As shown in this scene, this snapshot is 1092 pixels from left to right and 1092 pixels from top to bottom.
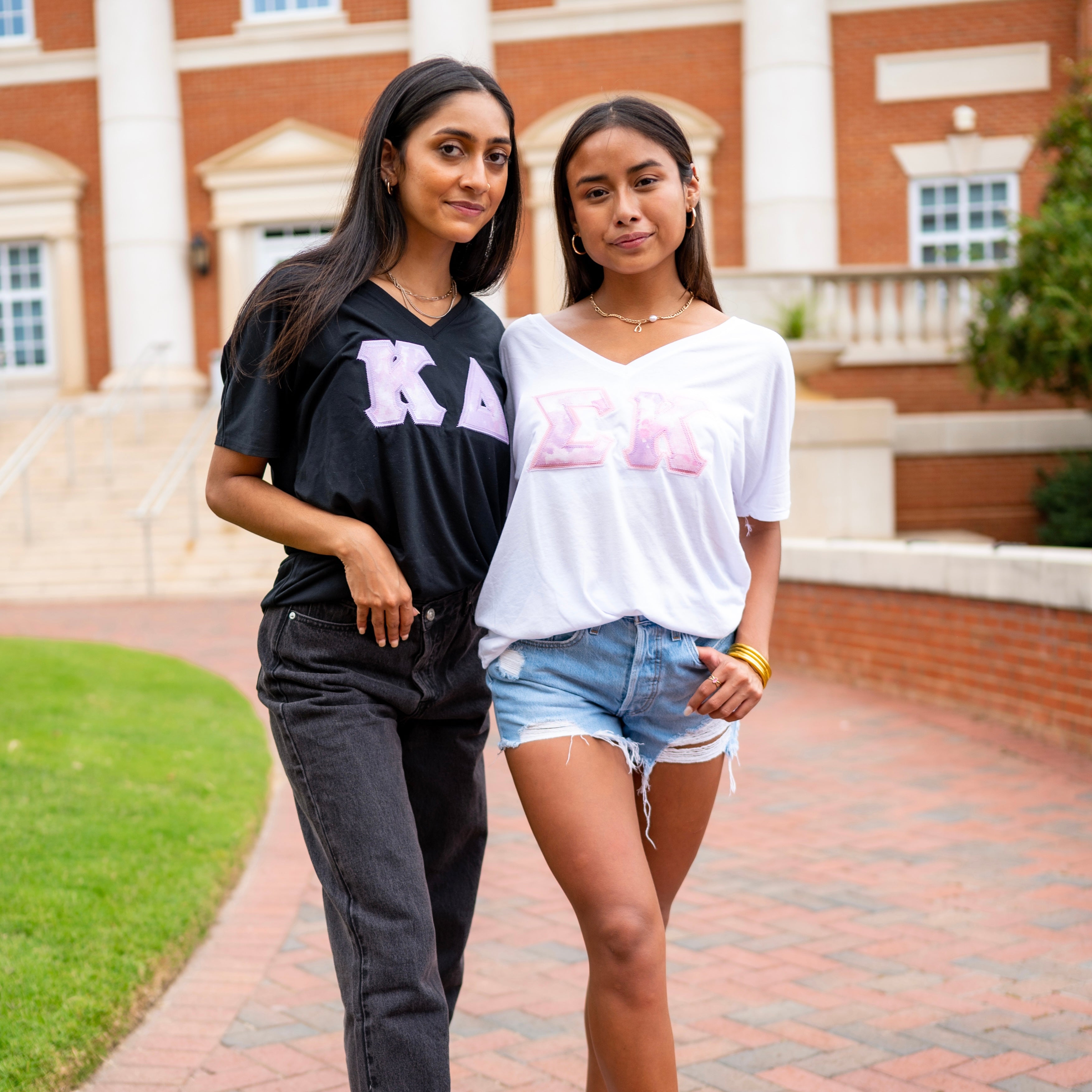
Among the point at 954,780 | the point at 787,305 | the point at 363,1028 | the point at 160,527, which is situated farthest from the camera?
the point at 160,527

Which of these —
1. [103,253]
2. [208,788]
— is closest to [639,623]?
[208,788]

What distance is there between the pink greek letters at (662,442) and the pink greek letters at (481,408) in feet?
0.84

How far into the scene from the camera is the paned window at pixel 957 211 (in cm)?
2034

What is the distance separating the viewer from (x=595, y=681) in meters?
2.43

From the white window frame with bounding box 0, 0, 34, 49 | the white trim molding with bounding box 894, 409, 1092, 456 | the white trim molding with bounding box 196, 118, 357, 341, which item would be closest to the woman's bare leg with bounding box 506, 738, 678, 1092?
the white trim molding with bounding box 894, 409, 1092, 456

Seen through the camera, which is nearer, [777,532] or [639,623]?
[639,623]

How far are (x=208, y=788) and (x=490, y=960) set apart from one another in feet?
6.97

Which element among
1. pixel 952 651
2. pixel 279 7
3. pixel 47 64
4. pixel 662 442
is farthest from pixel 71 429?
pixel 662 442

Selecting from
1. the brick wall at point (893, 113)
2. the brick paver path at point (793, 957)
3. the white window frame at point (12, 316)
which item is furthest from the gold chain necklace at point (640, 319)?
the white window frame at point (12, 316)

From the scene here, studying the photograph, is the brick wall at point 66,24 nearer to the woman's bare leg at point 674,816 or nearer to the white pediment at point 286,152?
the white pediment at point 286,152

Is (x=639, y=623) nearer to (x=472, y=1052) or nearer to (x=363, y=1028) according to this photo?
(x=363, y=1028)

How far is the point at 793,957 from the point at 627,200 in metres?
2.49

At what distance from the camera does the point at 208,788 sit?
5.85m

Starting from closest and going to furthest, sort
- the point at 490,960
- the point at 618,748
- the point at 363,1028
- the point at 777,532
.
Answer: the point at 363,1028 → the point at 618,748 → the point at 777,532 → the point at 490,960
